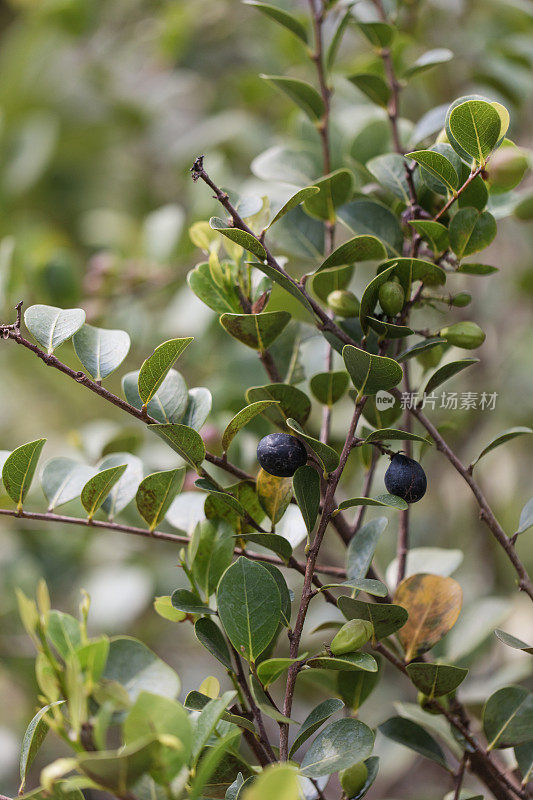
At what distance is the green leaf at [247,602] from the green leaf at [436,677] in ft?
0.31

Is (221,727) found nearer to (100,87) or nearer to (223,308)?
(223,308)

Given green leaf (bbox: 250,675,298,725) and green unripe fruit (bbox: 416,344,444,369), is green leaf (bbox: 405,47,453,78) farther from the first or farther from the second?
green leaf (bbox: 250,675,298,725)

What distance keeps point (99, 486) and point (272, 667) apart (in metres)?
0.15

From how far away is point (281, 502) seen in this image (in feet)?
1.44

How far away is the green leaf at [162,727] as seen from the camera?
0.94 feet

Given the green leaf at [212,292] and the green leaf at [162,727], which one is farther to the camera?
the green leaf at [212,292]

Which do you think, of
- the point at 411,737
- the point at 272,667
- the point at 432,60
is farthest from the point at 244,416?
the point at 432,60

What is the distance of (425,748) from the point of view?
0.47 meters

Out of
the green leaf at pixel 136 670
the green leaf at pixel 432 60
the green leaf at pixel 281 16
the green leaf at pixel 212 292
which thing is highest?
the green leaf at pixel 281 16

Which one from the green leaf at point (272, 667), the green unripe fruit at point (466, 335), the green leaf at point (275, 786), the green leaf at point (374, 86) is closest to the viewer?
the green leaf at point (275, 786)

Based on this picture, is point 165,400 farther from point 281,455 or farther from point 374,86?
point 374,86

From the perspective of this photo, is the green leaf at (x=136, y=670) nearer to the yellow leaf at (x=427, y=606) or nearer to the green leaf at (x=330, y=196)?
the yellow leaf at (x=427, y=606)

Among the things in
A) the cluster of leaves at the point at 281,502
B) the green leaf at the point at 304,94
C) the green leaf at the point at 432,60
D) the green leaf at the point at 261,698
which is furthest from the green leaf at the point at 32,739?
the green leaf at the point at 432,60

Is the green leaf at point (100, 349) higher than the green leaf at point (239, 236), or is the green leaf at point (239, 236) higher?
the green leaf at point (239, 236)
